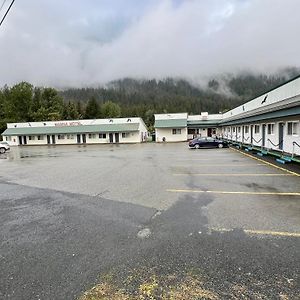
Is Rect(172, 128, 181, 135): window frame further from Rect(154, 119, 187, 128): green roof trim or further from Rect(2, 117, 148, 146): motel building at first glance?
Rect(2, 117, 148, 146): motel building

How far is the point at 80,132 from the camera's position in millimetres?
51844

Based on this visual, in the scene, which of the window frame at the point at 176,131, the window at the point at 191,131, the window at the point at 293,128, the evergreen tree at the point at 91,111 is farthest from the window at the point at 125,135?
the window at the point at 293,128

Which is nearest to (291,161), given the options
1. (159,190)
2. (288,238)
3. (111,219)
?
(159,190)

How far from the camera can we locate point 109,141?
5200cm

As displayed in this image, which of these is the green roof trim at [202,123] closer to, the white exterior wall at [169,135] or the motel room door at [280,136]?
the white exterior wall at [169,135]

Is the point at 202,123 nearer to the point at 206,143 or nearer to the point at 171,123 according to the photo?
the point at 171,123

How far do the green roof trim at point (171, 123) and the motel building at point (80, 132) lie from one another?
13.3 feet

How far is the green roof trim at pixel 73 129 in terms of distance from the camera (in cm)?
5069

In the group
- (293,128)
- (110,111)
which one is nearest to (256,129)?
(293,128)

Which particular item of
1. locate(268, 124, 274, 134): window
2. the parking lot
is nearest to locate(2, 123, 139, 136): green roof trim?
locate(268, 124, 274, 134): window

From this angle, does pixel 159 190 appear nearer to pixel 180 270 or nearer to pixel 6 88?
pixel 180 270

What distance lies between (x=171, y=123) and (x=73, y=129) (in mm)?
20050

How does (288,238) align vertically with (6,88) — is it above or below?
below

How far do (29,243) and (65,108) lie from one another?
8597cm
